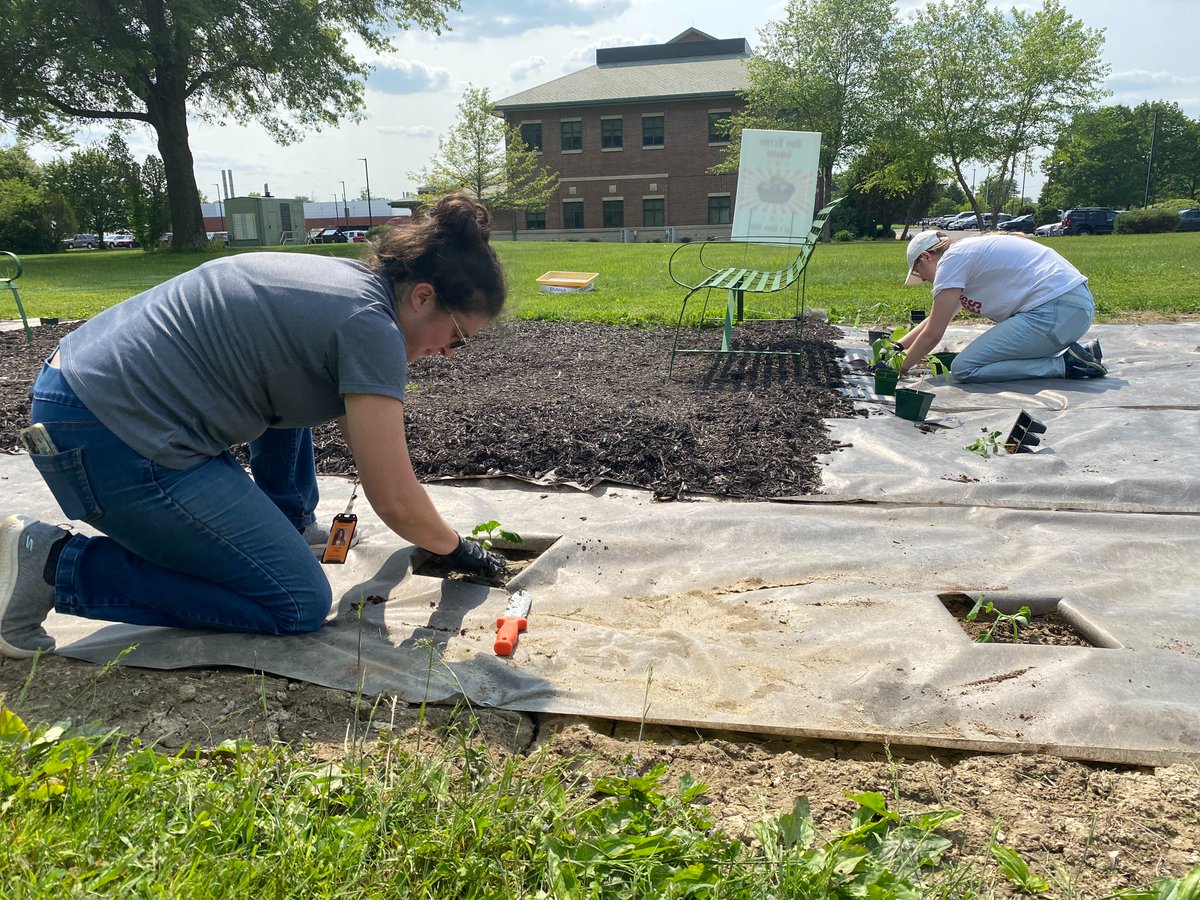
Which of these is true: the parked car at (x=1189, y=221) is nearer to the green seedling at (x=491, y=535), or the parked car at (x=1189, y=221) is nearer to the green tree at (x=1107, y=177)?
the green tree at (x=1107, y=177)

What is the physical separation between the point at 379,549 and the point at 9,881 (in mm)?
1714

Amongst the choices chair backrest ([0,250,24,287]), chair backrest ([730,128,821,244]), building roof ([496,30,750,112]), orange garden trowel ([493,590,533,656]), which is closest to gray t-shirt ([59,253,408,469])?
orange garden trowel ([493,590,533,656])

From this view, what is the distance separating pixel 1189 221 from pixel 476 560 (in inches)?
1647

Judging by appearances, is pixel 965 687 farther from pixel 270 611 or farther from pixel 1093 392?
pixel 1093 392

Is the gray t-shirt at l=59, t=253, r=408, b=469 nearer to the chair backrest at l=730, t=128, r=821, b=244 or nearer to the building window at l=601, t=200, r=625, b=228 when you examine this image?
the chair backrest at l=730, t=128, r=821, b=244

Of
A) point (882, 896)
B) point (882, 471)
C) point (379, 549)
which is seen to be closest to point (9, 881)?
point (882, 896)

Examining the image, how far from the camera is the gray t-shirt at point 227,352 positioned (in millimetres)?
2008

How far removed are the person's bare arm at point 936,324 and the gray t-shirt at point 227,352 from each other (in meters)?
3.87

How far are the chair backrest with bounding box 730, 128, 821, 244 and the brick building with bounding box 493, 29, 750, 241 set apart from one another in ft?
101

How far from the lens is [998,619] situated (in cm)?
239

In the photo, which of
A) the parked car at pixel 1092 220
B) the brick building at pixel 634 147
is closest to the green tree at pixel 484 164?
the brick building at pixel 634 147

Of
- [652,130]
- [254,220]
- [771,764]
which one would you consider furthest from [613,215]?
[771,764]

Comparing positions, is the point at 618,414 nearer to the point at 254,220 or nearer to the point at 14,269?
the point at 14,269

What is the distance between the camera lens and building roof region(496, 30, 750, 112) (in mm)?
38000
